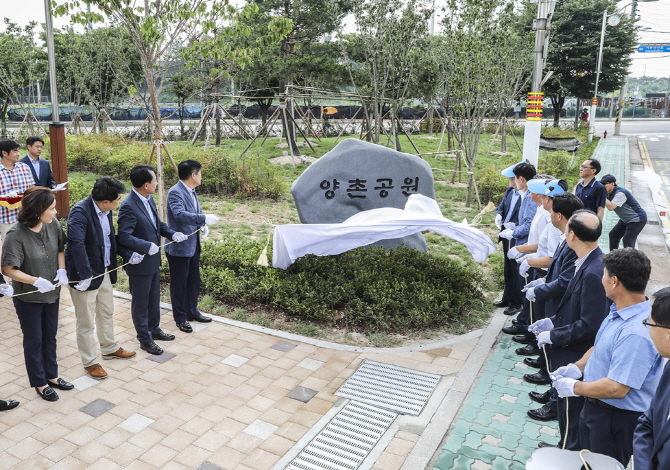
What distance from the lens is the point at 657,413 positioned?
80.7 inches

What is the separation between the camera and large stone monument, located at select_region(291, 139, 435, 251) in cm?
711

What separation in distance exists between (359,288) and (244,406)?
83.2 inches

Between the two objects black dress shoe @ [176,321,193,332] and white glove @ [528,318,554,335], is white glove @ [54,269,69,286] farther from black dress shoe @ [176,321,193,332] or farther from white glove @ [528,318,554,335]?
white glove @ [528,318,554,335]

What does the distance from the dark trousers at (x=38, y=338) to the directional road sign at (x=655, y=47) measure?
3260 centimetres

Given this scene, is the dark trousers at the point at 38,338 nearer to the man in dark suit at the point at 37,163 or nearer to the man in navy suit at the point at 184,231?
the man in navy suit at the point at 184,231

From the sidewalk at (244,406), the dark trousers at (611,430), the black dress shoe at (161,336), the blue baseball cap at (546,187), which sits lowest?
the sidewalk at (244,406)

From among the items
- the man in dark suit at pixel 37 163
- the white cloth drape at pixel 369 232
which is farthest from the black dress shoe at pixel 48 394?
the man in dark suit at pixel 37 163

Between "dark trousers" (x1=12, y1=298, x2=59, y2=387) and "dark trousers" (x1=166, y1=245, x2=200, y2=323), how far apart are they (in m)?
1.34

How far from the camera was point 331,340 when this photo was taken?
5.34 m

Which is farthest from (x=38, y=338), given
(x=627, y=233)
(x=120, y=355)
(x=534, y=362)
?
(x=627, y=233)

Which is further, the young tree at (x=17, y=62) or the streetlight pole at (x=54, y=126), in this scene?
the young tree at (x=17, y=62)

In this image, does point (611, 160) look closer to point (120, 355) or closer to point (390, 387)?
point (390, 387)

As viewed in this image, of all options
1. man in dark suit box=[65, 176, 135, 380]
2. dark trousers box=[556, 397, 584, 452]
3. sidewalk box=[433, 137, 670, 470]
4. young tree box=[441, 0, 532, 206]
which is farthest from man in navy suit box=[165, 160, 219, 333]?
young tree box=[441, 0, 532, 206]

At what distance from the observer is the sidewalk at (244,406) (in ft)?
11.8
